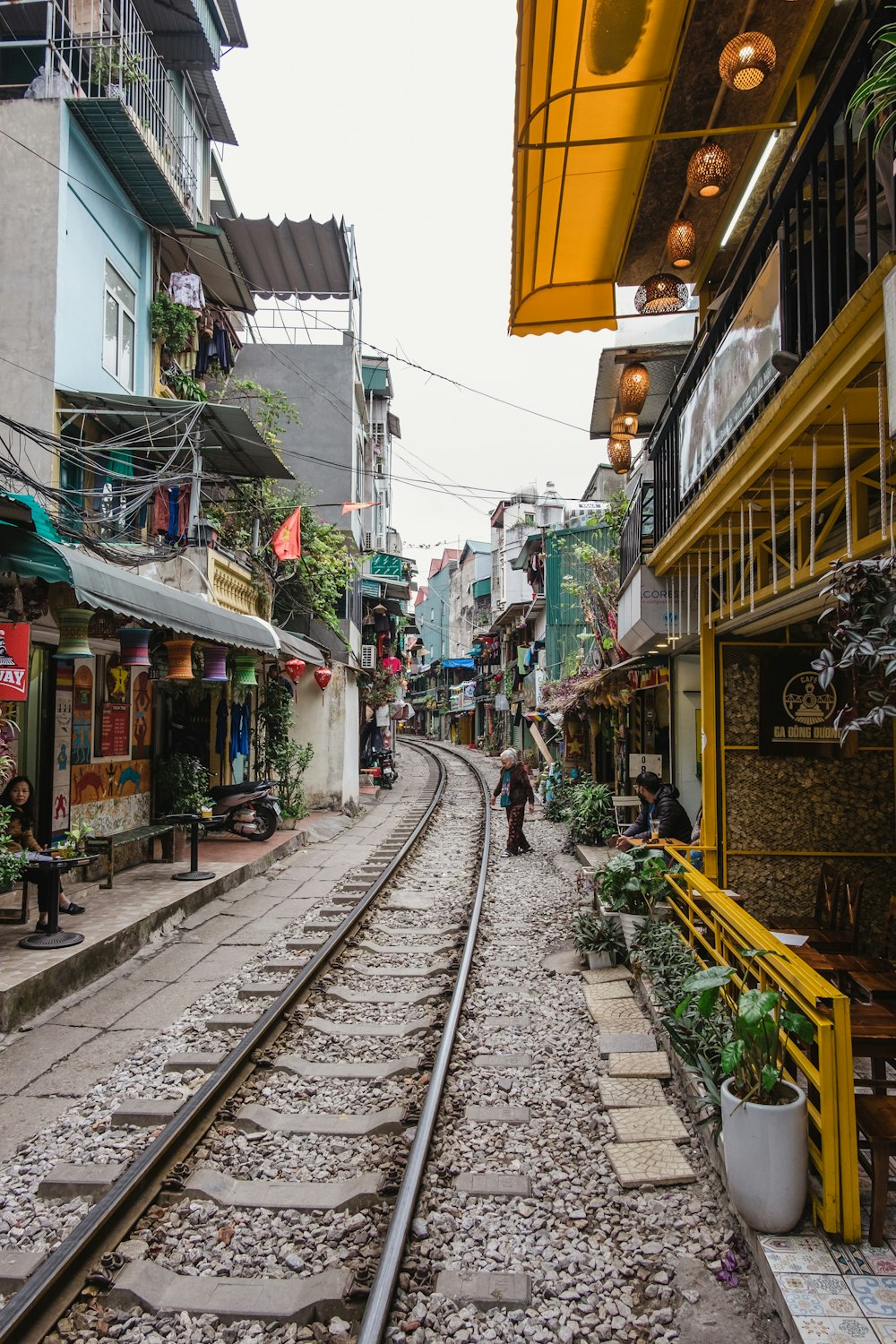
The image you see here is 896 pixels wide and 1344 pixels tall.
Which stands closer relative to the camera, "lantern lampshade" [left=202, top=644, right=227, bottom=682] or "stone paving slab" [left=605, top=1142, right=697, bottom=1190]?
"stone paving slab" [left=605, top=1142, right=697, bottom=1190]

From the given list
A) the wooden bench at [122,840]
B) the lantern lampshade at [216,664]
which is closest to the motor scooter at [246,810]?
the wooden bench at [122,840]

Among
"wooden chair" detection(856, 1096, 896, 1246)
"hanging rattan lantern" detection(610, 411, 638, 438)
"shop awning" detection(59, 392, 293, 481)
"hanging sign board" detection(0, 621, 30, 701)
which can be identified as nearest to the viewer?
"wooden chair" detection(856, 1096, 896, 1246)

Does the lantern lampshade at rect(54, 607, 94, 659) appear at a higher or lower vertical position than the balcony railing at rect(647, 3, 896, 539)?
lower

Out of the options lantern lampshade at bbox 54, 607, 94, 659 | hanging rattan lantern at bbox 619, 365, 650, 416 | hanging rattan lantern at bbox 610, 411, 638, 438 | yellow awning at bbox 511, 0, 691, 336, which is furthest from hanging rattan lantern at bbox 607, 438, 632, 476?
lantern lampshade at bbox 54, 607, 94, 659

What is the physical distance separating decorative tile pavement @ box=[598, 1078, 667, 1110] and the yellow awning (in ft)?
20.2

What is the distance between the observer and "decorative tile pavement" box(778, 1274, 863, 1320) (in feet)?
9.73

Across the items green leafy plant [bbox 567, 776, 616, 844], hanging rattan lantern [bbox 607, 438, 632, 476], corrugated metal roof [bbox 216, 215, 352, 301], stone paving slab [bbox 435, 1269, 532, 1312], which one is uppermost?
corrugated metal roof [bbox 216, 215, 352, 301]

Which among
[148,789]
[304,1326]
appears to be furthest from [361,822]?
[304,1326]

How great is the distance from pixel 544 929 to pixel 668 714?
13.5 feet

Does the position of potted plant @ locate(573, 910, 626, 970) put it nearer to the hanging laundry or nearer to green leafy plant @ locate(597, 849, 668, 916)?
green leafy plant @ locate(597, 849, 668, 916)

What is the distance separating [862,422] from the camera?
3.89m

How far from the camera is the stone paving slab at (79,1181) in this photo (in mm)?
4125

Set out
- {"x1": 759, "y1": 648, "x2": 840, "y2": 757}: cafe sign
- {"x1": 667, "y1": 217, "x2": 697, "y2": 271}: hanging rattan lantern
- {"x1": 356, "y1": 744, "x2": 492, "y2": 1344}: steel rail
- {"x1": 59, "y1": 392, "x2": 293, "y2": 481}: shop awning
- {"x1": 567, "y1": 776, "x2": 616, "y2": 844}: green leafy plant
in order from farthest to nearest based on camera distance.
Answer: {"x1": 567, "y1": 776, "x2": 616, "y2": 844}: green leafy plant → {"x1": 59, "y1": 392, "x2": 293, "y2": 481}: shop awning → {"x1": 759, "y1": 648, "x2": 840, "y2": 757}: cafe sign → {"x1": 667, "y1": 217, "x2": 697, "y2": 271}: hanging rattan lantern → {"x1": 356, "y1": 744, "x2": 492, "y2": 1344}: steel rail

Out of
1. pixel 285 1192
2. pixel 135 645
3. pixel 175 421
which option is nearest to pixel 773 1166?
pixel 285 1192
